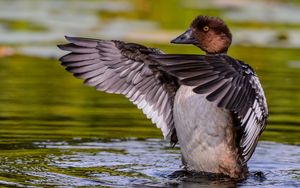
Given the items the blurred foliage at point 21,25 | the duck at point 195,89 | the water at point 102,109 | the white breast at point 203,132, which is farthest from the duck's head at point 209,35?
the blurred foliage at point 21,25

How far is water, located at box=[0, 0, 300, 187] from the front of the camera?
352 inches

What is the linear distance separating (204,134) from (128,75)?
47.0 inches

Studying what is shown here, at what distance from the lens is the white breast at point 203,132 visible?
8.99m

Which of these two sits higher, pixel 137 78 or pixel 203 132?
pixel 137 78

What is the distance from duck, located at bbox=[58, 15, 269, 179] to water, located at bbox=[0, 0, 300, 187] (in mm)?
295

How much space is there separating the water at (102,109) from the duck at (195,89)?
0.30 metres

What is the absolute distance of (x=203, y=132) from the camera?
356 inches

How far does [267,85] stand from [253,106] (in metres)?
5.73

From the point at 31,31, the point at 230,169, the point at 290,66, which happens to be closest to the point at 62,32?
the point at 31,31

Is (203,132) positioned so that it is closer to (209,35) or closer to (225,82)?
(209,35)

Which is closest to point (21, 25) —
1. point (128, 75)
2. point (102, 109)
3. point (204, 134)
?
point (102, 109)

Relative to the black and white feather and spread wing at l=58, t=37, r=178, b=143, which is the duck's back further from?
spread wing at l=58, t=37, r=178, b=143

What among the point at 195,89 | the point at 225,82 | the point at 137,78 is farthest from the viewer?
the point at 137,78

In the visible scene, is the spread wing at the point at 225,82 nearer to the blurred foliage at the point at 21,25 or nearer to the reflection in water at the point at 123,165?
the reflection in water at the point at 123,165
